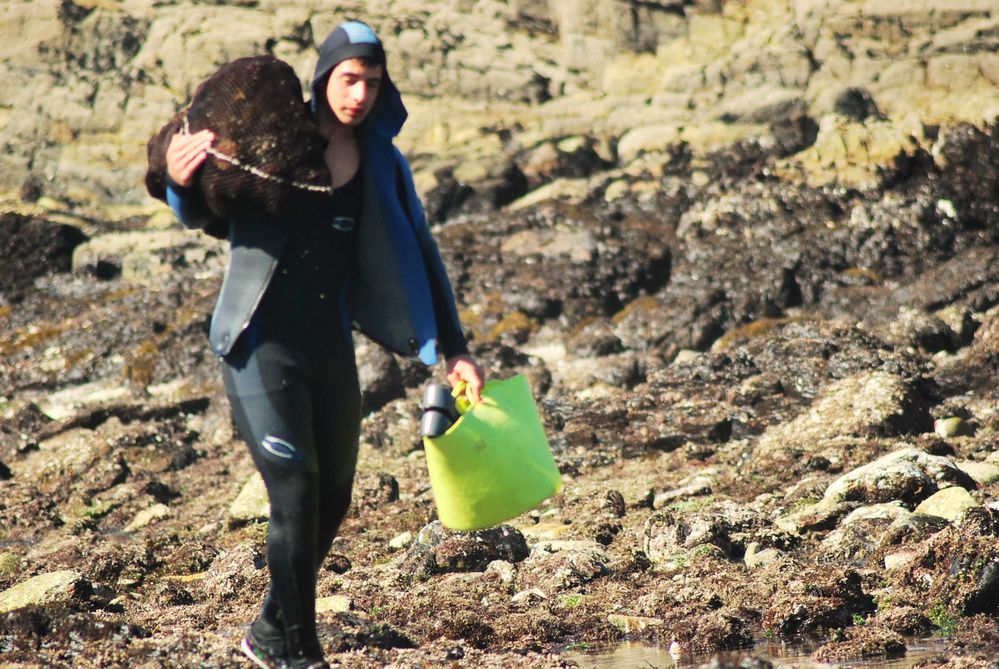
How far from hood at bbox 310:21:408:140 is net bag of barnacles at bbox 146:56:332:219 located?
0.08 metres

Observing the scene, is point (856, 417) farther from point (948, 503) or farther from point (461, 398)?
point (461, 398)

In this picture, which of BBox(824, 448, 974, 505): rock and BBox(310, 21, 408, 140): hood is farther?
BBox(824, 448, 974, 505): rock

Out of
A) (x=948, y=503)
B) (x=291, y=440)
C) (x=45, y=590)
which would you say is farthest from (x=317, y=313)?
(x=948, y=503)

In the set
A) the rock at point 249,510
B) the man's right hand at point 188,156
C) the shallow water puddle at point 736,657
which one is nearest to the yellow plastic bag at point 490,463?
the man's right hand at point 188,156

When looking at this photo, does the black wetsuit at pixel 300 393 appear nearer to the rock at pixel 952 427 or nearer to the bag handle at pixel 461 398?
the bag handle at pixel 461 398

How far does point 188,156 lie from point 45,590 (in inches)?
143

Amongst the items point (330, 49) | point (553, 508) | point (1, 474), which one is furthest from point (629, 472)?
point (330, 49)

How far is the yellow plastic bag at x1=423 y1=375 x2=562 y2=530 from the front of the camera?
3.58 m

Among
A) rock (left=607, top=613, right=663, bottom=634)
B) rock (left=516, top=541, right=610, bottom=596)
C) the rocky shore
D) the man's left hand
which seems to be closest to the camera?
the man's left hand

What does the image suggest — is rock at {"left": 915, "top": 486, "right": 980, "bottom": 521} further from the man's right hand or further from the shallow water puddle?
the man's right hand

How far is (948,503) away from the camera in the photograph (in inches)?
303

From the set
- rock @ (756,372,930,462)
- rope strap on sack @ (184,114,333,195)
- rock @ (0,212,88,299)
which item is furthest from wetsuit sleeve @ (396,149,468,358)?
rock @ (0,212,88,299)

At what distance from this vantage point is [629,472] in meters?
12.2

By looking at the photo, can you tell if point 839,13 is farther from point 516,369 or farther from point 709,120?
point 516,369
